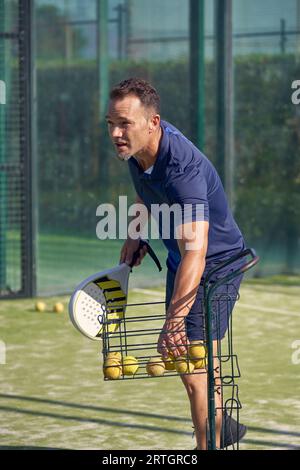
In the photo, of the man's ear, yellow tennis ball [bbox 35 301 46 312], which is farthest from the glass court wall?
the man's ear

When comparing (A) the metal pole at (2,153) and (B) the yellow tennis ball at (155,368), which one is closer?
Result: (B) the yellow tennis ball at (155,368)

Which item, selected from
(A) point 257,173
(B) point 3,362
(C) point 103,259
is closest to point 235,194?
(A) point 257,173

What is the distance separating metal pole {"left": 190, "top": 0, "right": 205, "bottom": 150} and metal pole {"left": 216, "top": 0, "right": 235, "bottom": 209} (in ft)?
0.63

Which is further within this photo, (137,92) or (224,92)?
(224,92)

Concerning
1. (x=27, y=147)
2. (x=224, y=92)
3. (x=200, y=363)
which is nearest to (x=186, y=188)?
(x=200, y=363)

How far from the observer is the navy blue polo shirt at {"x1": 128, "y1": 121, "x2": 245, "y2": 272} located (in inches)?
204

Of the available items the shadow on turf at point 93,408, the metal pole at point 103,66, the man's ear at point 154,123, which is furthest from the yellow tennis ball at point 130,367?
the metal pole at point 103,66

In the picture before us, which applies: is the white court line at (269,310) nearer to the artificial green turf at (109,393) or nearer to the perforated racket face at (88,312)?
the artificial green turf at (109,393)

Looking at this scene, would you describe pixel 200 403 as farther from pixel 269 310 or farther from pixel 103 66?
pixel 103 66

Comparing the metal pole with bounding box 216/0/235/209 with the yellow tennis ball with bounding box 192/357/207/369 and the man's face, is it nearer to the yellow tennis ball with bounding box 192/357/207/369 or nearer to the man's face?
the man's face

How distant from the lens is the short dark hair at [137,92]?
16.3ft

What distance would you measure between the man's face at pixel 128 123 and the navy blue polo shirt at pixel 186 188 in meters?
0.23

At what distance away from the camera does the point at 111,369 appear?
4809 millimetres

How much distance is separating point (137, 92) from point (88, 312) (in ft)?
3.27
